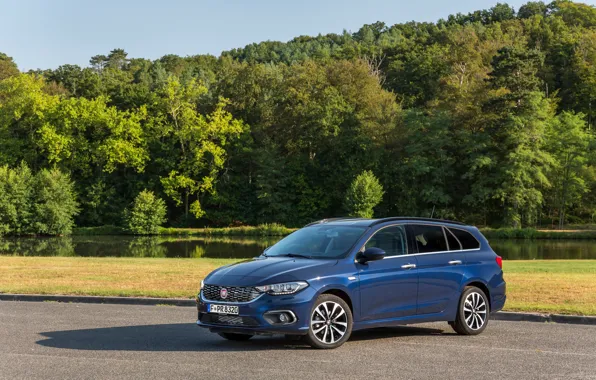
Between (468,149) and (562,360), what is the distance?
219 ft

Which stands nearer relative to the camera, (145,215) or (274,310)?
(274,310)

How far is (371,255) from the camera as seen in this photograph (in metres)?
11.5

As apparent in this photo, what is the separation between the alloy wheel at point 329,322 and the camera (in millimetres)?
10906

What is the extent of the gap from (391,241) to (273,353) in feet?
9.20

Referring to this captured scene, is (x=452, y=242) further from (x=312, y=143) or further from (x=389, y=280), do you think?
(x=312, y=143)

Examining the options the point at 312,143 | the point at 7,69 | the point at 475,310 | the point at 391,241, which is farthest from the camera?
the point at 7,69

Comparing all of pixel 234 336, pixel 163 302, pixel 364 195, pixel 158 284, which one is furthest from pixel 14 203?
pixel 234 336

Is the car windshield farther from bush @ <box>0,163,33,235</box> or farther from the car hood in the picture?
bush @ <box>0,163,33,235</box>

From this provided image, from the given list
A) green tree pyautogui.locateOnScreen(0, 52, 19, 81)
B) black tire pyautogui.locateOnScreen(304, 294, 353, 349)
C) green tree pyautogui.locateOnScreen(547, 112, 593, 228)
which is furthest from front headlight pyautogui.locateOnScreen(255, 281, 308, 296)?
→ green tree pyautogui.locateOnScreen(0, 52, 19, 81)

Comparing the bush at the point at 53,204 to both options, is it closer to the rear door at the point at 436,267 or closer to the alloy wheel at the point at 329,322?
the rear door at the point at 436,267

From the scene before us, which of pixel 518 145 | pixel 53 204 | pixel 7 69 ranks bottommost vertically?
pixel 53 204

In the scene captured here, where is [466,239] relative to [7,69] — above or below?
below

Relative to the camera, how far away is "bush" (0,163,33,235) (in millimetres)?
74938

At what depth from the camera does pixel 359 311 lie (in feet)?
37.3
